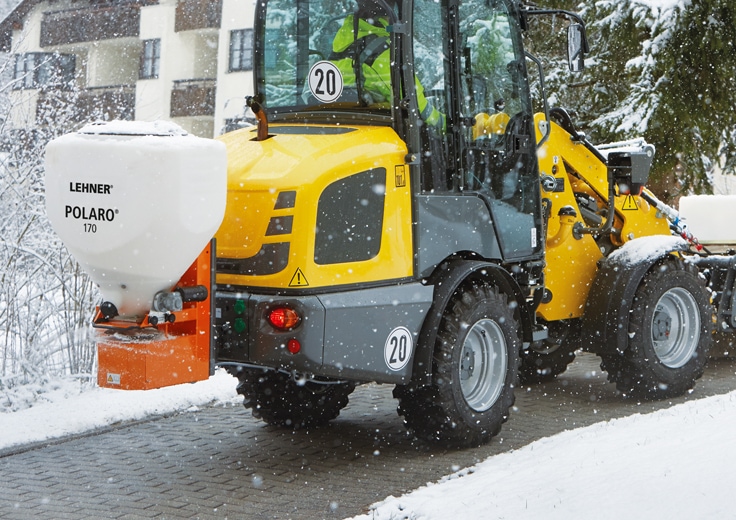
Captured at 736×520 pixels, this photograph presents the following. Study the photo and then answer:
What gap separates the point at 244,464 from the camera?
6254mm

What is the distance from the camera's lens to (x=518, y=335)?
7.00m

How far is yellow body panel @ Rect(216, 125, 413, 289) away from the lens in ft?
18.6

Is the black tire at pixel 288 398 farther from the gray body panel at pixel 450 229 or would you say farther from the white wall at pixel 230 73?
the white wall at pixel 230 73

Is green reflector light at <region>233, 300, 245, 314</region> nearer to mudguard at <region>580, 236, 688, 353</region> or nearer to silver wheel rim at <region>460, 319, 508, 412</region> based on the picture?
silver wheel rim at <region>460, 319, 508, 412</region>

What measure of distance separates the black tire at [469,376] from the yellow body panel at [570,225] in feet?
3.09

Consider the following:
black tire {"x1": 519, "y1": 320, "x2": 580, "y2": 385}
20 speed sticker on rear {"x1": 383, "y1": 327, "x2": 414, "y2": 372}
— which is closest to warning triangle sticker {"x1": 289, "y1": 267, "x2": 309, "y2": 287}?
20 speed sticker on rear {"x1": 383, "y1": 327, "x2": 414, "y2": 372}

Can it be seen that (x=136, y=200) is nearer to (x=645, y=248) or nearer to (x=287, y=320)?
(x=287, y=320)

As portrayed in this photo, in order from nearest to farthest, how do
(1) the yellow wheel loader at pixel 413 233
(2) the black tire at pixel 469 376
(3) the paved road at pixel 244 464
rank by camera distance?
(3) the paved road at pixel 244 464, (1) the yellow wheel loader at pixel 413 233, (2) the black tire at pixel 469 376

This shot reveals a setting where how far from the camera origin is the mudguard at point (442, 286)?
6.17 metres

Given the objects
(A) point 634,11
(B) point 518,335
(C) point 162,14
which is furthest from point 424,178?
(C) point 162,14

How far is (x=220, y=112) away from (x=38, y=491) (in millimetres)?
22128

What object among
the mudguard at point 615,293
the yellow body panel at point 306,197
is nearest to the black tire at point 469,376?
the yellow body panel at point 306,197

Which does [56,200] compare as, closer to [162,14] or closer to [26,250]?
[26,250]

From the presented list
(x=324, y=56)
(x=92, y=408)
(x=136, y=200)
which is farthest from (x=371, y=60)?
(x=92, y=408)
